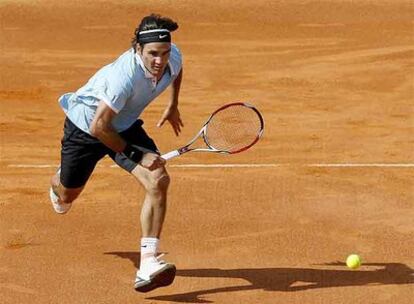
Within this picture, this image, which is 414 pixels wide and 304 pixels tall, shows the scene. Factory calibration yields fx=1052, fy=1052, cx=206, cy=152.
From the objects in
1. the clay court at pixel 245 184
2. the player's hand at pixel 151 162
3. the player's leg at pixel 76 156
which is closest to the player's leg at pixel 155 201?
the player's hand at pixel 151 162

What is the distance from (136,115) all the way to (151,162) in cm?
67

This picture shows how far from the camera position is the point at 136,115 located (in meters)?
8.30

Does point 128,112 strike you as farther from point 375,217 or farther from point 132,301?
point 375,217

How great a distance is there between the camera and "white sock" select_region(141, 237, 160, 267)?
7883 millimetres

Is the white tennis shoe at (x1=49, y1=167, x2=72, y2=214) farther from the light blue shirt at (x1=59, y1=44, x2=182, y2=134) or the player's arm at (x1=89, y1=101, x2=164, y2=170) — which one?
the player's arm at (x1=89, y1=101, x2=164, y2=170)

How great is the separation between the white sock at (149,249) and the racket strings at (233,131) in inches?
46.5

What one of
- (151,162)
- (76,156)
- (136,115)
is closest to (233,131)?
(136,115)

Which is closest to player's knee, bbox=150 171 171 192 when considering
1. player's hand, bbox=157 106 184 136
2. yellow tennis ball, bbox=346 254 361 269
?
player's hand, bbox=157 106 184 136

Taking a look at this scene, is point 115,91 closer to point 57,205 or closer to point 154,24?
point 154,24

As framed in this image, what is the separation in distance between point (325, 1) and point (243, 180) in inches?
561

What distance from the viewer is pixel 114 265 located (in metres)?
8.72

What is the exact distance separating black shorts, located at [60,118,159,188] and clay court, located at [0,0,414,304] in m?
0.72

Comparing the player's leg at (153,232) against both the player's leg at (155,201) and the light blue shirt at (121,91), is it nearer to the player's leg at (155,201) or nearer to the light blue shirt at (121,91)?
the player's leg at (155,201)

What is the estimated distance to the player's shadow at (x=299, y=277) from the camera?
8.13 m
